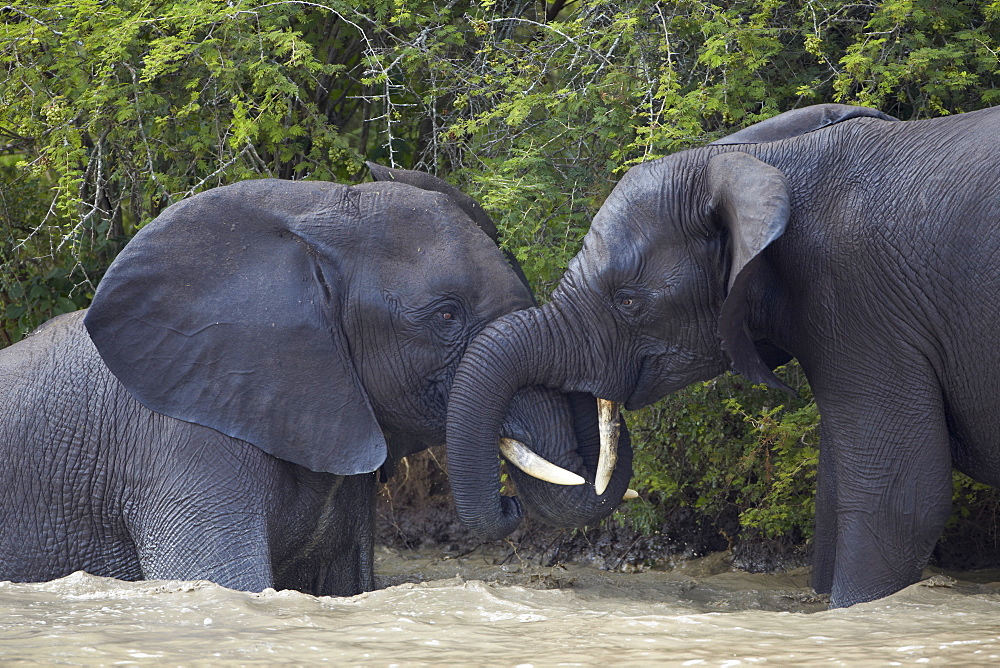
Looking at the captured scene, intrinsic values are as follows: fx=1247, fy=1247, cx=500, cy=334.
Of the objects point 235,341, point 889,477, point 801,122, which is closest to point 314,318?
point 235,341

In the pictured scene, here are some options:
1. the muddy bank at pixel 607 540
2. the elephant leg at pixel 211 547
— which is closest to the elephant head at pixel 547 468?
the elephant leg at pixel 211 547

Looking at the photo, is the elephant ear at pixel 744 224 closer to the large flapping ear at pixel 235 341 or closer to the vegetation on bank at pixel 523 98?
the vegetation on bank at pixel 523 98

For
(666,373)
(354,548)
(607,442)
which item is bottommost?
(354,548)

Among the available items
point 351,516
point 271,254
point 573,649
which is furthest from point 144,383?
point 573,649

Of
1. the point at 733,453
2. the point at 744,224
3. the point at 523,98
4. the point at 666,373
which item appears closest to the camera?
the point at 744,224

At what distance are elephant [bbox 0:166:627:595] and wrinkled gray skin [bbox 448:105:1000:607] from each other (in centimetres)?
24

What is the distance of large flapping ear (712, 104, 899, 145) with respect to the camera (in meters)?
4.84

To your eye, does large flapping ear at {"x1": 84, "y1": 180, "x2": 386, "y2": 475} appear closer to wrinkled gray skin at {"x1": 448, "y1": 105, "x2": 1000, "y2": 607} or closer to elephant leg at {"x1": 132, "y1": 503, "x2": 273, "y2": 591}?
elephant leg at {"x1": 132, "y1": 503, "x2": 273, "y2": 591}

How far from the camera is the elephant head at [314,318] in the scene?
471 cm

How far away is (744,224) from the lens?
4367mm

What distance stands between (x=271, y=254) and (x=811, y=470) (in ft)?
9.22

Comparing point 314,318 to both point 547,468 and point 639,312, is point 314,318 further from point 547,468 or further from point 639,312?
point 639,312

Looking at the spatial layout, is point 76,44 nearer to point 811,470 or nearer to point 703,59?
point 703,59

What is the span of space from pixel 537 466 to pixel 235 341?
1246 mm
